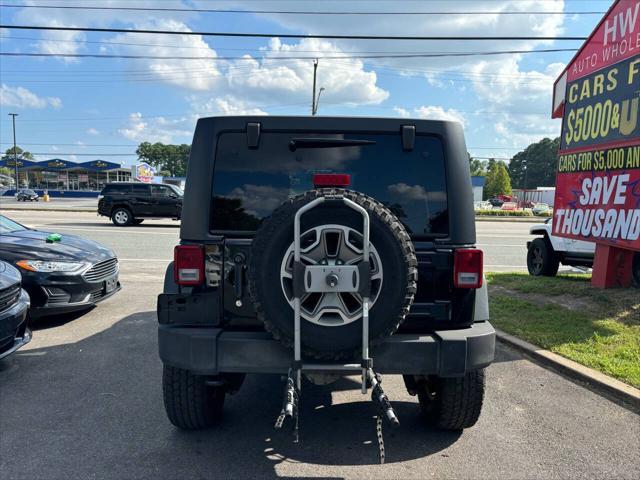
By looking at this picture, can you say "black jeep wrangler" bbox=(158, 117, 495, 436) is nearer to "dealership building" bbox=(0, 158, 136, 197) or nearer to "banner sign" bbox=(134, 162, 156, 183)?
"banner sign" bbox=(134, 162, 156, 183)

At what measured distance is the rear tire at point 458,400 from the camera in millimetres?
3057

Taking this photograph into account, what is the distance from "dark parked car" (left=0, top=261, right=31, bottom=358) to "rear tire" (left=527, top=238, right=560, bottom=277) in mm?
8338

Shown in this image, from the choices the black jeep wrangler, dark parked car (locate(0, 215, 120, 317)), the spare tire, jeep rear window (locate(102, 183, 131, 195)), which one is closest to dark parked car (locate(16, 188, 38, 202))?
jeep rear window (locate(102, 183, 131, 195))

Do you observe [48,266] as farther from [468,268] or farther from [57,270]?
[468,268]

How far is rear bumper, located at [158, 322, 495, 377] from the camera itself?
2697 mm

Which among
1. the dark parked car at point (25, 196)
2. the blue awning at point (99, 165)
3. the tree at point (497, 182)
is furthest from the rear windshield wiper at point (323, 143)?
the tree at point (497, 182)

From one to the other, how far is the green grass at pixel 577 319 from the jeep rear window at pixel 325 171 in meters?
2.72

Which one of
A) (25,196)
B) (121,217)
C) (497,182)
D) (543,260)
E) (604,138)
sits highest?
(497,182)

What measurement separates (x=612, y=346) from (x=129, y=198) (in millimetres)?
19256

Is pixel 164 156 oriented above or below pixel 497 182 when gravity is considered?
above

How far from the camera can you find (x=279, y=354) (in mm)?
2693

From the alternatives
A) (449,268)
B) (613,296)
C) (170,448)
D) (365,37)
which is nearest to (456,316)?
(449,268)

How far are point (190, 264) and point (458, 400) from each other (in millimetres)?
1909

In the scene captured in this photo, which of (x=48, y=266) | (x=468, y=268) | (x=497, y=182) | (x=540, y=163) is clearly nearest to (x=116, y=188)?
(x=48, y=266)
